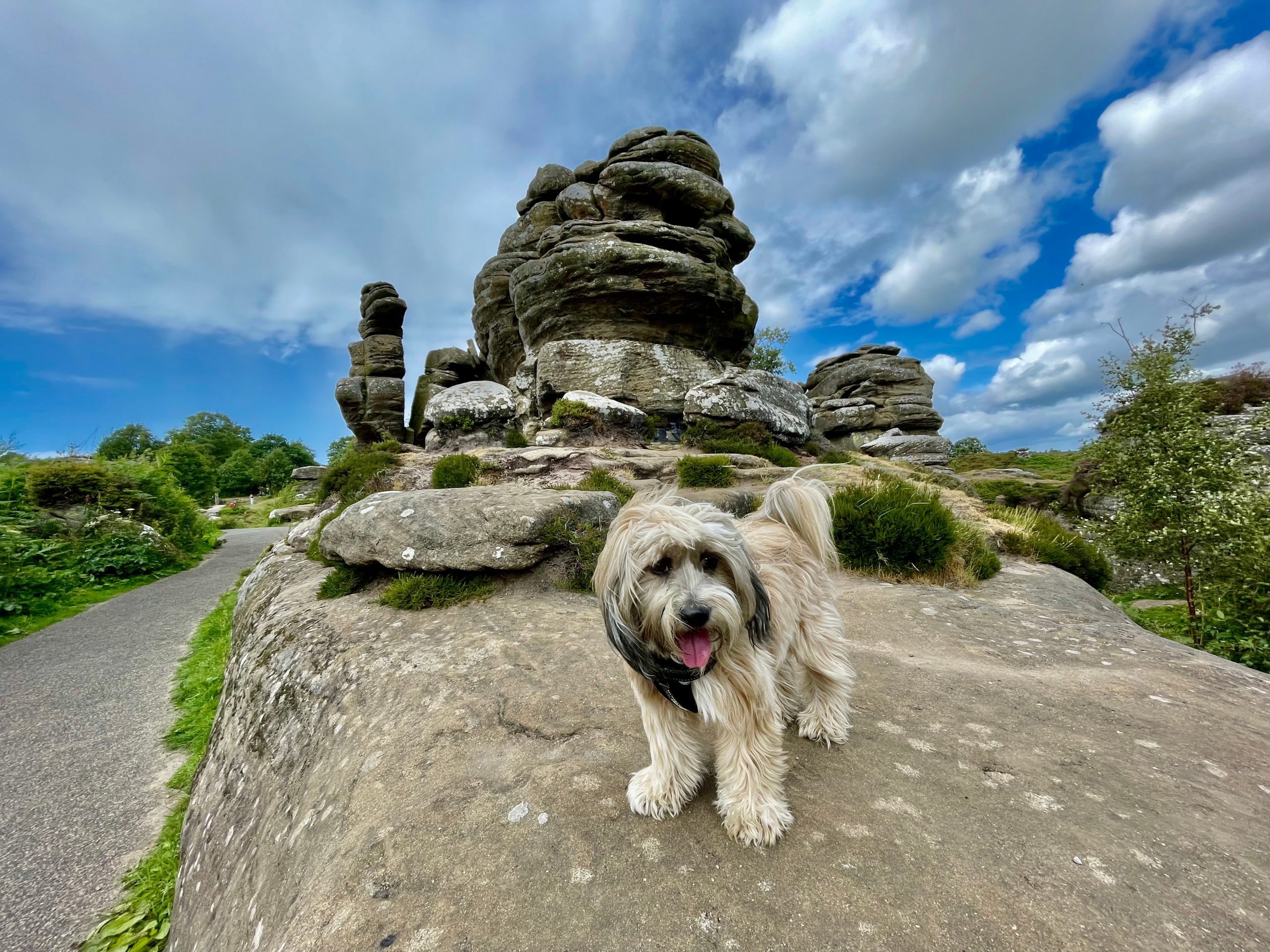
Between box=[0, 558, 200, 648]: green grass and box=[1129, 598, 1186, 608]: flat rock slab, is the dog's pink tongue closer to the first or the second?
box=[0, 558, 200, 648]: green grass

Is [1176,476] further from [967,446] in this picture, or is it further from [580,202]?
[967,446]

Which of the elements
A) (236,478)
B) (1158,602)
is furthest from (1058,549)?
(236,478)

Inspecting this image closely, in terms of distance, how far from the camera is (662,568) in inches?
99.0

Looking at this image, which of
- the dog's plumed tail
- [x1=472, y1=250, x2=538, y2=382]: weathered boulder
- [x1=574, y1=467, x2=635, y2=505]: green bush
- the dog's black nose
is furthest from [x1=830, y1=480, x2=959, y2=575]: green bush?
[x1=472, y1=250, x2=538, y2=382]: weathered boulder

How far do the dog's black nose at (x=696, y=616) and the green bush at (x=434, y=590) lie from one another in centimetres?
381

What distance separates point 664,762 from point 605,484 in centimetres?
701

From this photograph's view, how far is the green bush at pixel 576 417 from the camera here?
13.3m

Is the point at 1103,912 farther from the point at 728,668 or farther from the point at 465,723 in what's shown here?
the point at 465,723

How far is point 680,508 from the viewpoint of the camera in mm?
2602

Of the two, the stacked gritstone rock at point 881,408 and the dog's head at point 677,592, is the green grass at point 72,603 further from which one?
the stacked gritstone rock at point 881,408

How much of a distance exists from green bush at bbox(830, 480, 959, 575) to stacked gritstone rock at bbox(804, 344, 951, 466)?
20180mm

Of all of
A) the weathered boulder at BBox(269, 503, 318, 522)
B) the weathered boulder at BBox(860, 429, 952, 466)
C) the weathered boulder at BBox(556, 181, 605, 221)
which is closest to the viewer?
the weathered boulder at BBox(556, 181, 605, 221)

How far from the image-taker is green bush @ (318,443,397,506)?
35.2 feet

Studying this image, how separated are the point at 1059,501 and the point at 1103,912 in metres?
27.6
